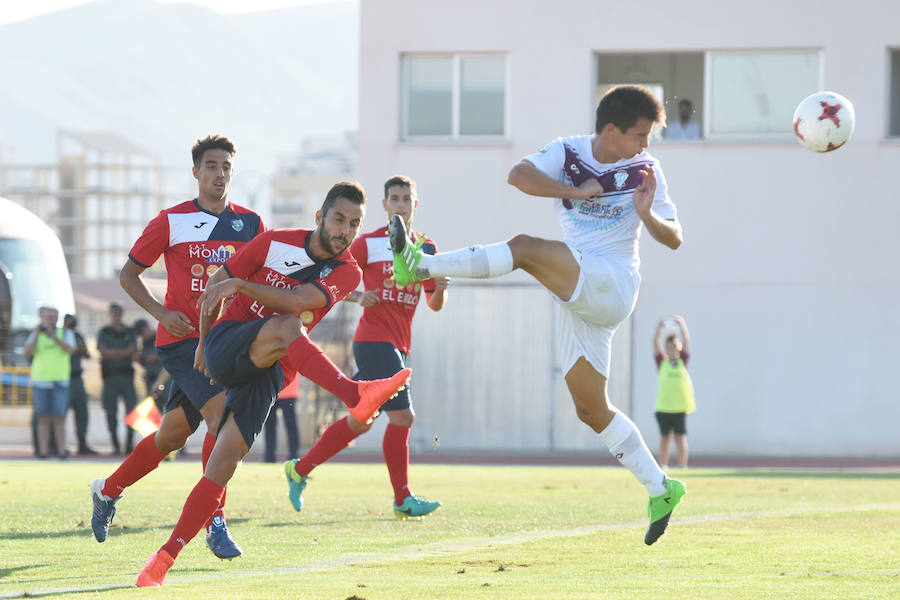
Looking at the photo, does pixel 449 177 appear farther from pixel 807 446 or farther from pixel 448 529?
pixel 448 529

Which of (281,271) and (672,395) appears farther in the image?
(672,395)

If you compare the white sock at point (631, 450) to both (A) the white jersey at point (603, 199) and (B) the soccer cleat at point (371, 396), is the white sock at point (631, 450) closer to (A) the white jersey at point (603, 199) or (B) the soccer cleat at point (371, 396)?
(A) the white jersey at point (603, 199)

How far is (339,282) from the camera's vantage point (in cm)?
710

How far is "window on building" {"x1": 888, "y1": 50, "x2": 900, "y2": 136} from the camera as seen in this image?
82.8ft

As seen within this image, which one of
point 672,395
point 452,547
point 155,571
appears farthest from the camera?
point 672,395

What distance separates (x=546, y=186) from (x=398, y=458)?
A: 12.7ft

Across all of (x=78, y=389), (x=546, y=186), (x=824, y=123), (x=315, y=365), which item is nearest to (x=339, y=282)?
(x=315, y=365)

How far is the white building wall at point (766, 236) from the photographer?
81.4 ft

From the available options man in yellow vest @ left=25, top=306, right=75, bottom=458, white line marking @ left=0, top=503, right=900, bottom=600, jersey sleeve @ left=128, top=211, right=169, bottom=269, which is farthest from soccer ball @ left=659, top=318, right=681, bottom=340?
jersey sleeve @ left=128, top=211, right=169, bottom=269

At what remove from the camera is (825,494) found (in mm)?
13398

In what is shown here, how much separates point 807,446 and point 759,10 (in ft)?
24.9

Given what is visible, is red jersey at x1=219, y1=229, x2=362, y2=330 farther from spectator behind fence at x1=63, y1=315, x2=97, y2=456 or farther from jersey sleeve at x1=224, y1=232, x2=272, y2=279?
spectator behind fence at x1=63, y1=315, x2=97, y2=456

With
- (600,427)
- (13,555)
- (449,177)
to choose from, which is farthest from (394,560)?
(449,177)

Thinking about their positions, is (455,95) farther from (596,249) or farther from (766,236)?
(596,249)
